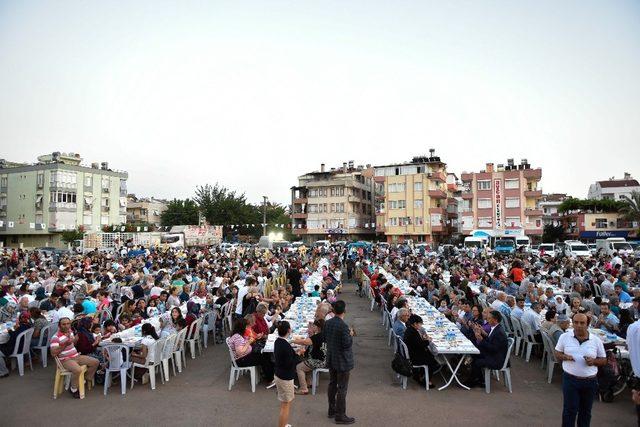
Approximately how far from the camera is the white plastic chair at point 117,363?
25.4ft

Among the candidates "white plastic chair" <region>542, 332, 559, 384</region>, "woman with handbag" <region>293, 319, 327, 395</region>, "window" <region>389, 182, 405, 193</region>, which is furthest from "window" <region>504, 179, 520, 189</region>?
"woman with handbag" <region>293, 319, 327, 395</region>

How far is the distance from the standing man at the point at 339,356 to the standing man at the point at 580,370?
8.60 ft

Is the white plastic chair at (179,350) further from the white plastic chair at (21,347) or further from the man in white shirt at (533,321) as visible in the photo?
the man in white shirt at (533,321)

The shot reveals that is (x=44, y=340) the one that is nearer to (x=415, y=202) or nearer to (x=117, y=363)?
(x=117, y=363)

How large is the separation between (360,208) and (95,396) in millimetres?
62722

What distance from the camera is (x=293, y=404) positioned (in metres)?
7.13

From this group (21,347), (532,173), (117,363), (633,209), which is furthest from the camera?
(633,209)

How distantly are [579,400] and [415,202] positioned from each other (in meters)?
56.6

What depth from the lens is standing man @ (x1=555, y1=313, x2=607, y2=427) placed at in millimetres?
5000

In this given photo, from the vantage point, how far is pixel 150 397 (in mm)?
7527

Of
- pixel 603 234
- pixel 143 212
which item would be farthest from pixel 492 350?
pixel 143 212

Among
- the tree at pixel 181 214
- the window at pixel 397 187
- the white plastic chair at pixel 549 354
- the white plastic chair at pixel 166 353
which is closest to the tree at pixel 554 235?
the window at pixel 397 187

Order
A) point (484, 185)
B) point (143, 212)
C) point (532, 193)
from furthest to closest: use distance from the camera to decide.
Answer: point (143, 212) < point (484, 185) < point (532, 193)

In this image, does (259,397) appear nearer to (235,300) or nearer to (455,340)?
(455,340)
